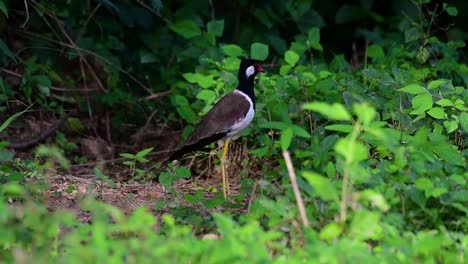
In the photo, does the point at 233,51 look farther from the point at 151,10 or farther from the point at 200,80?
the point at 151,10

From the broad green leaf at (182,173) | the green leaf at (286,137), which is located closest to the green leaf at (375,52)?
the broad green leaf at (182,173)

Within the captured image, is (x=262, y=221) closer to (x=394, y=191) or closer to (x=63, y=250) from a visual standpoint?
(x=394, y=191)

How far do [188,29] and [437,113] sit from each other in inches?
99.8

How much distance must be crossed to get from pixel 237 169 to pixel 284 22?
2.49 metres

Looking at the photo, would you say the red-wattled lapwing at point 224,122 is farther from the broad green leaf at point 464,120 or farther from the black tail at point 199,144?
the broad green leaf at point 464,120

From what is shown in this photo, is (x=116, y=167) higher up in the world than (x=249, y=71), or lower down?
lower down

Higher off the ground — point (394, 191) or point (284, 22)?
point (394, 191)

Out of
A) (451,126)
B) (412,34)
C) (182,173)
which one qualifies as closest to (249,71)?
(182,173)

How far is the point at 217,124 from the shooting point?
645 centimetres

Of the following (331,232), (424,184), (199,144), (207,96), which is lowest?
(199,144)

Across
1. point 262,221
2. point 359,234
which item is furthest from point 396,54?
point 359,234

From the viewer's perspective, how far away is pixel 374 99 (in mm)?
6371

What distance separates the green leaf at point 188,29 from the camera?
7688 mm

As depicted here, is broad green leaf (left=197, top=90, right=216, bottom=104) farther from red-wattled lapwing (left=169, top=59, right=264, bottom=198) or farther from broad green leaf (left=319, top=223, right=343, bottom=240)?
broad green leaf (left=319, top=223, right=343, bottom=240)
